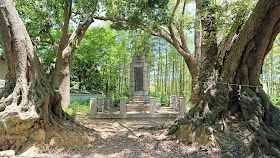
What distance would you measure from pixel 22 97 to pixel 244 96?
17.3 feet

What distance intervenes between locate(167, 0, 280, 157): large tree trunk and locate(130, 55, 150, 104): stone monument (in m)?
7.34

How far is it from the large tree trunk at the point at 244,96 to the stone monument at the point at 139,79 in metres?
7.34

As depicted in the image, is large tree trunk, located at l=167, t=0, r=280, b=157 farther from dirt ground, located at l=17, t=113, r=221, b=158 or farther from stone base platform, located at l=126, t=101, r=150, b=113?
stone base platform, located at l=126, t=101, r=150, b=113

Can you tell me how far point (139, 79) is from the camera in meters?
12.7

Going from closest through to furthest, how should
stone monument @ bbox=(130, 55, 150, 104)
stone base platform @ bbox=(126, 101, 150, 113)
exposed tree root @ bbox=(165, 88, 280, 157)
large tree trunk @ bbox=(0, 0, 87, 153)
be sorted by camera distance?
1. large tree trunk @ bbox=(0, 0, 87, 153)
2. exposed tree root @ bbox=(165, 88, 280, 157)
3. stone base platform @ bbox=(126, 101, 150, 113)
4. stone monument @ bbox=(130, 55, 150, 104)

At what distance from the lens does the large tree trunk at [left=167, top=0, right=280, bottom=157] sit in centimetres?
388

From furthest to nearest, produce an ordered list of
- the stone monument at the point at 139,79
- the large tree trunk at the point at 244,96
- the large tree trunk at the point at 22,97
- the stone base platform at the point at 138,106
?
the stone monument at the point at 139,79 → the stone base platform at the point at 138,106 → the large tree trunk at the point at 244,96 → the large tree trunk at the point at 22,97

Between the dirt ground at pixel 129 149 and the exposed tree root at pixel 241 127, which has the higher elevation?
the exposed tree root at pixel 241 127

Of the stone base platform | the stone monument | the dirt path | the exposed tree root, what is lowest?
the dirt path

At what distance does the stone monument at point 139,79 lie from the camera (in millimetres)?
12352

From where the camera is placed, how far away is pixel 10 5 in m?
4.11

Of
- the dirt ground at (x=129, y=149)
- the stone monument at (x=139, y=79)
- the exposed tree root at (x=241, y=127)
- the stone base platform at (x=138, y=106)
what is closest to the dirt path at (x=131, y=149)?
the dirt ground at (x=129, y=149)

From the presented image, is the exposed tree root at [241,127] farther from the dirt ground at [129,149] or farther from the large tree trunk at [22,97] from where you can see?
the large tree trunk at [22,97]

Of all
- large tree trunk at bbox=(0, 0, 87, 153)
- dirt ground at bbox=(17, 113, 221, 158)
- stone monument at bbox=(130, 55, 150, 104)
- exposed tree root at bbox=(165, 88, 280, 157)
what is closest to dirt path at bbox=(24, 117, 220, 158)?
dirt ground at bbox=(17, 113, 221, 158)
